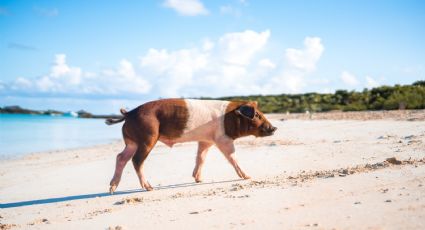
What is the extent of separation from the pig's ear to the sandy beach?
3.41 ft

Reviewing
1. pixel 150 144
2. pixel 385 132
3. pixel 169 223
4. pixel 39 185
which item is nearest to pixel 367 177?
pixel 169 223

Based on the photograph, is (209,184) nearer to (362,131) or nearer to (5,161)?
(362,131)

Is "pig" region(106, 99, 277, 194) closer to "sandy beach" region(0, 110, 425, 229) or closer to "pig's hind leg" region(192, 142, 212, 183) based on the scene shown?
"pig's hind leg" region(192, 142, 212, 183)

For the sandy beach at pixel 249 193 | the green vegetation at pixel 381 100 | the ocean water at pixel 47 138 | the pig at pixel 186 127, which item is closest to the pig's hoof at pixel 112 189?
the pig at pixel 186 127

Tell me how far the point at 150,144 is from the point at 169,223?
2.72 meters

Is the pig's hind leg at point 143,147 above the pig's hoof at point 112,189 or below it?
above

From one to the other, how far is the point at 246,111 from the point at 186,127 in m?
1.11

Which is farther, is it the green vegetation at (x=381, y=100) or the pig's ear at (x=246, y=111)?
the green vegetation at (x=381, y=100)

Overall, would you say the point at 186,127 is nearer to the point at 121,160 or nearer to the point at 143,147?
the point at 143,147

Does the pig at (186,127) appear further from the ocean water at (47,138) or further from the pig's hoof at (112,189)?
the ocean water at (47,138)

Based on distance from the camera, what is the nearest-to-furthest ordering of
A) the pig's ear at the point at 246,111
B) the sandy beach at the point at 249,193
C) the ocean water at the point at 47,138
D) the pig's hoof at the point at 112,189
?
the sandy beach at the point at 249,193 → the pig's hoof at the point at 112,189 → the pig's ear at the point at 246,111 → the ocean water at the point at 47,138

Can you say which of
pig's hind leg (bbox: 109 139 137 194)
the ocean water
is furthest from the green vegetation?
pig's hind leg (bbox: 109 139 137 194)

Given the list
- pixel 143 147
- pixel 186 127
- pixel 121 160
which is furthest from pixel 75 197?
pixel 186 127

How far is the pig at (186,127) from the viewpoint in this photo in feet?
23.1
